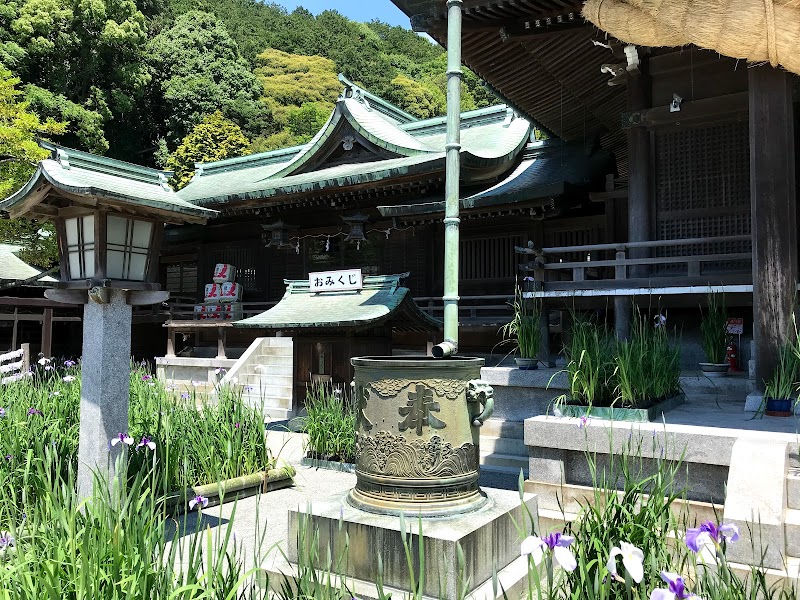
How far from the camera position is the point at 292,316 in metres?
11.3

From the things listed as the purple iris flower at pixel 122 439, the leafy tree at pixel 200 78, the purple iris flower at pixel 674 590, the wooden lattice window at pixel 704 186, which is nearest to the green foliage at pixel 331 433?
the purple iris flower at pixel 122 439

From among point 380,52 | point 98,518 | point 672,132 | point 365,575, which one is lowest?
point 365,575

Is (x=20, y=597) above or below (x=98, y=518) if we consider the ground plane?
below

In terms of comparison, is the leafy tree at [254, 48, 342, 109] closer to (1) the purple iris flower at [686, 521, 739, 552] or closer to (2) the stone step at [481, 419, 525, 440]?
(2) the stone step at [481, 419, 525, 440]

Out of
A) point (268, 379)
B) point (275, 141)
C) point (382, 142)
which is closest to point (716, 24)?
point (382, 142)

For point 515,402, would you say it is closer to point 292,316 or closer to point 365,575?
point 365,575

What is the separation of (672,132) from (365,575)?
7.13 metres

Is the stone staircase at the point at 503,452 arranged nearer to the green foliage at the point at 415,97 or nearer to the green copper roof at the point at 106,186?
the green copper roof at the point at 106,186

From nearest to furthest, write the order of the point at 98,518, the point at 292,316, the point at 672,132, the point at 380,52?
the point at 98,518 → the point at 672,132 → the point at 292,316 → the point at 380,52

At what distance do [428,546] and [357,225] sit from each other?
1203 cm

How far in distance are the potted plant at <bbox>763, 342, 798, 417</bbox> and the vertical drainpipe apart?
122 inches

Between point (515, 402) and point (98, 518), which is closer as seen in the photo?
point (98, 518)

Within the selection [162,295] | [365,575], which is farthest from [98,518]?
[162,295]

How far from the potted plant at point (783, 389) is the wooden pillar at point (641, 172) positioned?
9.75ft
